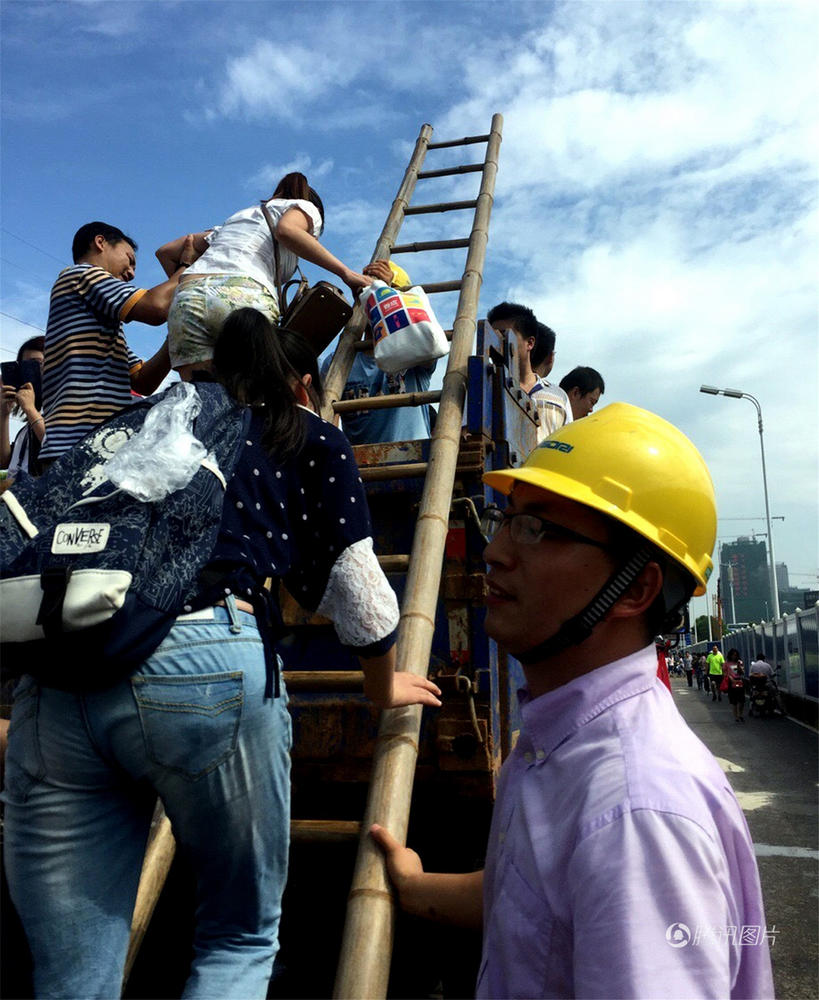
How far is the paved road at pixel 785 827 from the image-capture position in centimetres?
400

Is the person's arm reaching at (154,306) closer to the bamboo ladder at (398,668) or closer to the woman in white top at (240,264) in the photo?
the woman in white top at (240,264)

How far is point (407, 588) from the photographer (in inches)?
92.9

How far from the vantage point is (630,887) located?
879 mm

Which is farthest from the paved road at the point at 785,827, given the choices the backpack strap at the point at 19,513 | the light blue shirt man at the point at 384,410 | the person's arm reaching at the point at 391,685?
the backpack strap at the point at 19,513

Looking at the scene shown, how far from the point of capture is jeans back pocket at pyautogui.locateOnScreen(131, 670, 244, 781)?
4.37 feet

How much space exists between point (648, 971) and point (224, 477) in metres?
1.02

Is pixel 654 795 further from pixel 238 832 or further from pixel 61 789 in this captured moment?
pixel 61 789

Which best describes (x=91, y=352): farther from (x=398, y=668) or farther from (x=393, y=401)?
(x=398, y=668)

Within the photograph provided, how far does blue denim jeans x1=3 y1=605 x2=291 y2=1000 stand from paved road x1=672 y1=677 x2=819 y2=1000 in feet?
10.5

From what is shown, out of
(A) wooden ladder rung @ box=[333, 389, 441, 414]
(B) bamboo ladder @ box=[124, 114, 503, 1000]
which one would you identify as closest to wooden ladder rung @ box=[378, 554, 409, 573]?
(B) bamboo ladder @ box=[124, 114, 503, 1000]

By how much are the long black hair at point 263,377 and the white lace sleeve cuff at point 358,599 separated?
25 centimetres

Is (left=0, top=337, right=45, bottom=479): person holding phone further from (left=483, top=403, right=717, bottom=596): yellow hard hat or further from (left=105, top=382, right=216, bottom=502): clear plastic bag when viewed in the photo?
(left=483, top=403, right=717, bottom=596): yellow hard hat

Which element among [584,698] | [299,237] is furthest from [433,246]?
[584,698]

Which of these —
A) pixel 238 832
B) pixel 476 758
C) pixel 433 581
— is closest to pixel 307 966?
pixel 476 758
